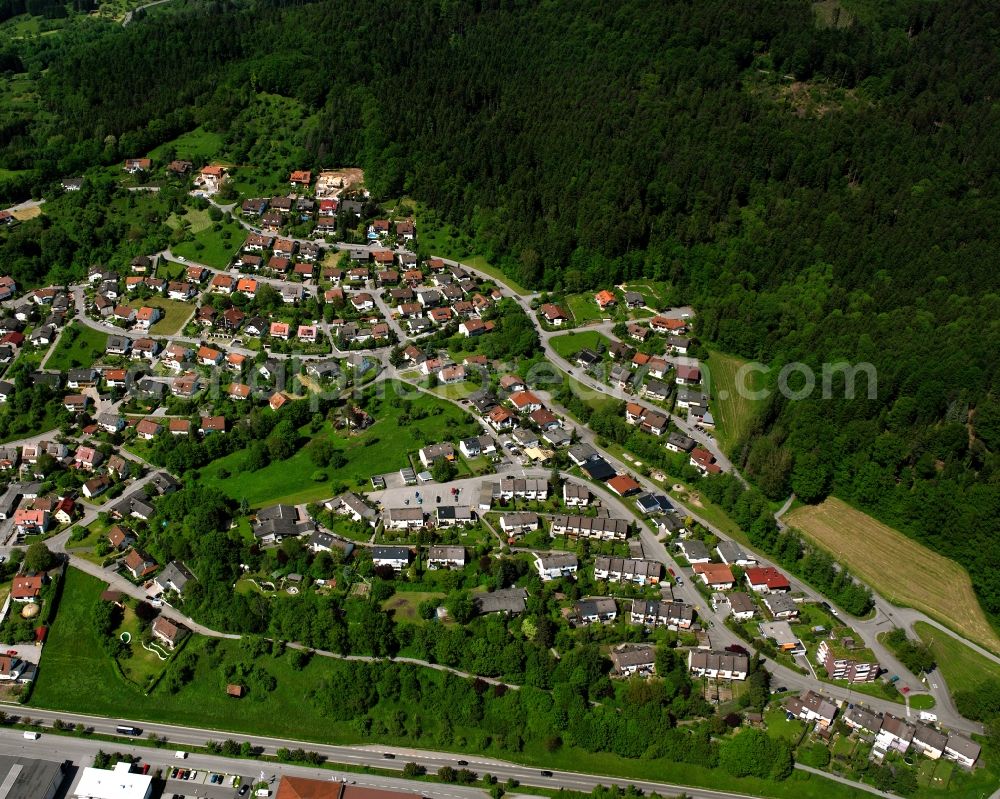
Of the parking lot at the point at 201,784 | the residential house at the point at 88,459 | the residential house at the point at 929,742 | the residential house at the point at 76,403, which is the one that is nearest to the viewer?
the parking lot at the point at 201,784

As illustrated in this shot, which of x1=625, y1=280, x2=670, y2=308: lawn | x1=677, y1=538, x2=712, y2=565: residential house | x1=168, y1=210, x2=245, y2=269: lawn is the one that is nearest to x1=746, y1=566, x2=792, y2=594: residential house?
x1=677, y1=538, x2=712, y2=565: residential house

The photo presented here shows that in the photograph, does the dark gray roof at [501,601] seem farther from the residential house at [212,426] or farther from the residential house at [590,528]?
the residential house at [212,426]

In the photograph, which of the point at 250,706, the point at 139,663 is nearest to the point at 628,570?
the point at 250,706

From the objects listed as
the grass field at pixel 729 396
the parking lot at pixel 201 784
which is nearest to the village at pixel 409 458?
the grass field at pixel 729 396

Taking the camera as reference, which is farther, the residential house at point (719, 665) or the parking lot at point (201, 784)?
the residential house at point (719, 665)

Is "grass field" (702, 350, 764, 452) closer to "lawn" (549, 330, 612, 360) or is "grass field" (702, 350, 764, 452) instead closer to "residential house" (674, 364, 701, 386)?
"residential house" (674, 364, 701, 386)

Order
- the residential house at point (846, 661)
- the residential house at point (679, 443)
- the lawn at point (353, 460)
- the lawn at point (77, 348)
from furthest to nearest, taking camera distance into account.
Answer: the lawn at point (77, 348)
the residential house at point (679, 443)
the lawn at point (353, 460)
the residential house at point (846, 661)

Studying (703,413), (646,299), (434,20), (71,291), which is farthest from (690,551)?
(434,20)
